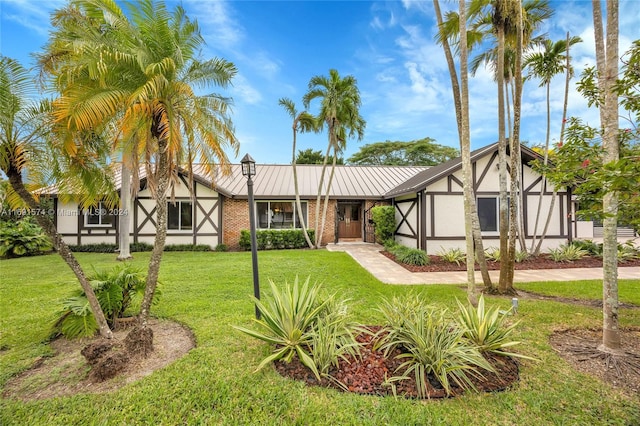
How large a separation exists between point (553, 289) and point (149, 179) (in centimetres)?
852

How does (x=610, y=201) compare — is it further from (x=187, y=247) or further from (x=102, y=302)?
(x=187, y=247)

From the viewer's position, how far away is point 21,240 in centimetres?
1123

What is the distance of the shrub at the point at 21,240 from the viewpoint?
1101 centimetres

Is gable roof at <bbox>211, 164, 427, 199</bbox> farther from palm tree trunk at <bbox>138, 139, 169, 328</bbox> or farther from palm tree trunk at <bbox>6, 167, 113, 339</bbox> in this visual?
palm tree trunk at <bbox>6, 167, 113, 339</bbox>

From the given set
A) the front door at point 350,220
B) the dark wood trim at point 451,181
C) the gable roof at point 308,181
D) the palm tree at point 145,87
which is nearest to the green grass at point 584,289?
the dark wood trim at point 451,181

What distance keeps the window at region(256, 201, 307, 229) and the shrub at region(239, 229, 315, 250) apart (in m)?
1.04

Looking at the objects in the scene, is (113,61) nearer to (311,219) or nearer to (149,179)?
(149,179)

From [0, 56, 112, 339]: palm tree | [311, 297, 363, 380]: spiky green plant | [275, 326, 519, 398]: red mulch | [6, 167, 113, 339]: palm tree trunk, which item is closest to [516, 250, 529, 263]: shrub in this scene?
[275, 326, 519, 398]: red mulch

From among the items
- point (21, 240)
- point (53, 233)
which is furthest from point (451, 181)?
point (21, 240)

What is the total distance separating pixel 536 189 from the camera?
10578mm

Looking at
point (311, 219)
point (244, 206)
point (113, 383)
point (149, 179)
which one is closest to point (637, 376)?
point (113, 383)

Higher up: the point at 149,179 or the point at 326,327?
the point at 149,179

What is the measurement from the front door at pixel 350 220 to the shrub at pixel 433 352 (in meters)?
12.3

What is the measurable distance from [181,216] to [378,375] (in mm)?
12698
